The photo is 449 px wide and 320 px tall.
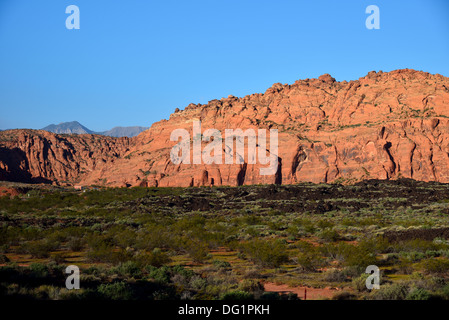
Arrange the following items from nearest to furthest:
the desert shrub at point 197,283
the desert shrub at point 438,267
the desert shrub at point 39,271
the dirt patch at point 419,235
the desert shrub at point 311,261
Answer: the desert shrub at point 39,271, the desert shrub at point 197,283, the desert shrub at point 438,267, the desert shrub at point 311,261, the dirt patch at point 419,235

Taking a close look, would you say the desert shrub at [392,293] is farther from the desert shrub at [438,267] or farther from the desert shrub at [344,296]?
the desert shrub at [438,267]

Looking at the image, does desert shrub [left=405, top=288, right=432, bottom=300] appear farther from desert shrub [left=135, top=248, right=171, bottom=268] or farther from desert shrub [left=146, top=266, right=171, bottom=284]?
desert shrub [left=135, top=248, right=171, bottom=268]

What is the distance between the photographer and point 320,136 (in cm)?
10475

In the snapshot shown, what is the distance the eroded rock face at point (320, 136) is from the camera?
92.1 meters

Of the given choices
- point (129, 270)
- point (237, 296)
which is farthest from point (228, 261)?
point (237, 296)
